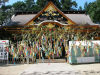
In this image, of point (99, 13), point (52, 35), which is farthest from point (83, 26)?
point (99, 13)

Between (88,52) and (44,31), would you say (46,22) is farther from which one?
(88,52)

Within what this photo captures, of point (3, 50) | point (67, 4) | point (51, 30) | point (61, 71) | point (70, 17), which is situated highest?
point (67, 4)

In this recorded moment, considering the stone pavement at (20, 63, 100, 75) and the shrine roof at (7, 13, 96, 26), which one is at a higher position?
the shrine roof at (7, 13, 96, 26)

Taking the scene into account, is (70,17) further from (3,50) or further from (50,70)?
(50,70)

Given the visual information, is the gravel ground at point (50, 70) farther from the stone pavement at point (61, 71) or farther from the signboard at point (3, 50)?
the signboard at point (3, 50)

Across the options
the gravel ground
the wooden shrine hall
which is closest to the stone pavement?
the gravel ground

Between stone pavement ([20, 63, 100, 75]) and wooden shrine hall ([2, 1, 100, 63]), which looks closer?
stone pavement ([20, 63, 100, 75])

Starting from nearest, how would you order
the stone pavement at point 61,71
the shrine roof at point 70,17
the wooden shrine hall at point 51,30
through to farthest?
the stone pavement at point 61,71, the wooden shrine hall at point 51,30, the shrine roof at point 70,17

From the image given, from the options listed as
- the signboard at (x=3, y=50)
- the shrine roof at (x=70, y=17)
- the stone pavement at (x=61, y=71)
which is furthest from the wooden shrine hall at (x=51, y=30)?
the stone pavement at (x=61, y=71)

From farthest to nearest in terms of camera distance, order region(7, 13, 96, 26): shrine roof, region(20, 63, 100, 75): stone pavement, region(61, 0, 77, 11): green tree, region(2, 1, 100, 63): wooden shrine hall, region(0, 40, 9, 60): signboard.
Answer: region(61, 0, 77, 11): green tree < region(7, 13, 96, 26): shrine roof < region(0, 40, 9, 60): signboard < region(2, 1, 100, 63): wooden shrine hall < region(20, 63, 100, 75): stone pavement

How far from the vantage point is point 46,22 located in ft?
49.4

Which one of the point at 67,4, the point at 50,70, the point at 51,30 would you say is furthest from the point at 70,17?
the point at 67,4

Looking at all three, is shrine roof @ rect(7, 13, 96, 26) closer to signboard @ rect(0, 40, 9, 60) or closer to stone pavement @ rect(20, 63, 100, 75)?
signboard @ rect(0, 40, 9, 60)

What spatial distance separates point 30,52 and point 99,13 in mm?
20608
